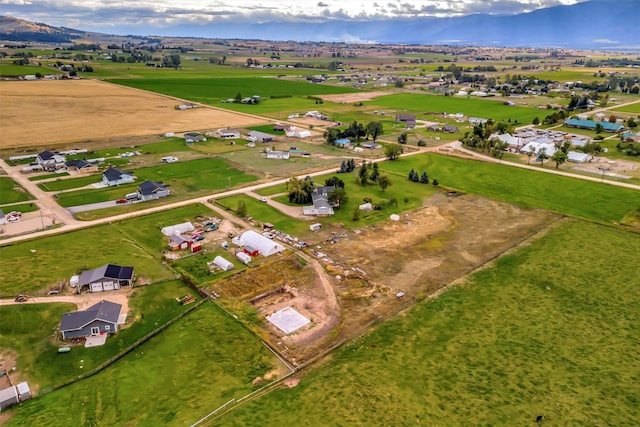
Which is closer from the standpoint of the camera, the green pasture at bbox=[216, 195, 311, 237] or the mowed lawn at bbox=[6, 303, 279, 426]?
the mowed lawn at bbox=[6, 303, 279, 426]

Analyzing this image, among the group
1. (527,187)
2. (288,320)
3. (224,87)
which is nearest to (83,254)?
(288,320)

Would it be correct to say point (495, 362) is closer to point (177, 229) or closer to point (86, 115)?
point (177, 229)

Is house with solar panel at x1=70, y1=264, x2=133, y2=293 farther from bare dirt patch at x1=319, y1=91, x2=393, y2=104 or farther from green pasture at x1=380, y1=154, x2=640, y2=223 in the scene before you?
bare dirt patch at x1=319, y1=91, x2=393, y2=104

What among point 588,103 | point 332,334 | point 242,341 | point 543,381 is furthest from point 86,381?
point 588,103

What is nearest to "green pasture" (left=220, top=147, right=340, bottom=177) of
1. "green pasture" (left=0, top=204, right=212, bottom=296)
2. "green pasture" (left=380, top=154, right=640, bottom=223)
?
"green pasture" (left=380, top=154, right=640, bottom=223)

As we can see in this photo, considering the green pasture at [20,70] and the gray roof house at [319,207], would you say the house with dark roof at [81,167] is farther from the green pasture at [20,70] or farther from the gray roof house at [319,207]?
the green pasture at [20,70]

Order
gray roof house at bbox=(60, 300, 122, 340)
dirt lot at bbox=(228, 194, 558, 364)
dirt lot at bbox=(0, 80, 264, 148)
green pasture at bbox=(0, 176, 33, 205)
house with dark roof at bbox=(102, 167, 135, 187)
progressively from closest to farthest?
gray roof house at bbox=(60, 300, 122, 340)
dirt lot at bbox=(228, 194, 558, 364)
green pasture at bbox=(0, 176, 33, 205)
house with dark roof at bbox=(102, 167, 135, 187)
dirt lot at bbox=(0, 80, 264, 148)
